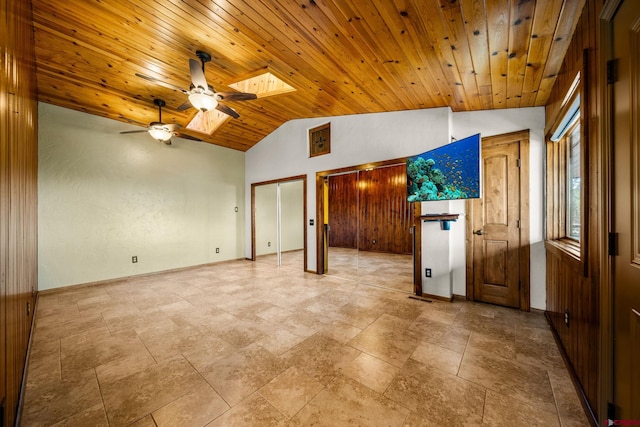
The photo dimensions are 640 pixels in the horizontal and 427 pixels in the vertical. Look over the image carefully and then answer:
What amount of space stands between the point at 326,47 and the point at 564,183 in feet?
10.2

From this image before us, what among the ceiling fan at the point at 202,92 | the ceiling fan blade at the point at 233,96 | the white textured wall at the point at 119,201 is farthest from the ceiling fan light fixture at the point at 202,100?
the white textured wall at the point at 119,201

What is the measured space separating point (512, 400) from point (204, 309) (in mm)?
3289

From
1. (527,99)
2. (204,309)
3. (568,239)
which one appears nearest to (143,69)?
(204,309)

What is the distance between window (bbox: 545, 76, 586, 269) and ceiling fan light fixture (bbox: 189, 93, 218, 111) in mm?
3681

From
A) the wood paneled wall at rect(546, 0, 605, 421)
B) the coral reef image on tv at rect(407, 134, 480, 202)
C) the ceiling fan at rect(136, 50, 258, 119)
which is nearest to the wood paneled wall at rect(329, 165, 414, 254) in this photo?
the coral reef image on tv at rect(407, 134, 480, 202)

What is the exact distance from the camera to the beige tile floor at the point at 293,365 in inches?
58.2

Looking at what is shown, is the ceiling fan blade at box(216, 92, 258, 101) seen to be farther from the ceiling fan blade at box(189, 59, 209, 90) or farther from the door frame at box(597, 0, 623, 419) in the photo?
the door frame at box(597, 0, 623, 419)

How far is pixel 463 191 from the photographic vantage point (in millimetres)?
2730

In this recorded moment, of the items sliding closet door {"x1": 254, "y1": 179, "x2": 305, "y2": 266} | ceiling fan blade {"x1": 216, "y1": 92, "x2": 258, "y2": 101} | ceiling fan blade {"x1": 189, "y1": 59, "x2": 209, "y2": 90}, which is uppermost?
ceiling fan blade {"x1": 189, "y1": 59, "x2": 209, "y2": 90}

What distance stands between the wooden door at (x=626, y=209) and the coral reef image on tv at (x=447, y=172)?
138 cm

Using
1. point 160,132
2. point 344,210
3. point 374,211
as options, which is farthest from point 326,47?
point 344,210

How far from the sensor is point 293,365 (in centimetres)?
194

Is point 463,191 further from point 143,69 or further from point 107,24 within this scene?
point 143,69

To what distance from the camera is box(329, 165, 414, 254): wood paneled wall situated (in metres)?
7.22
